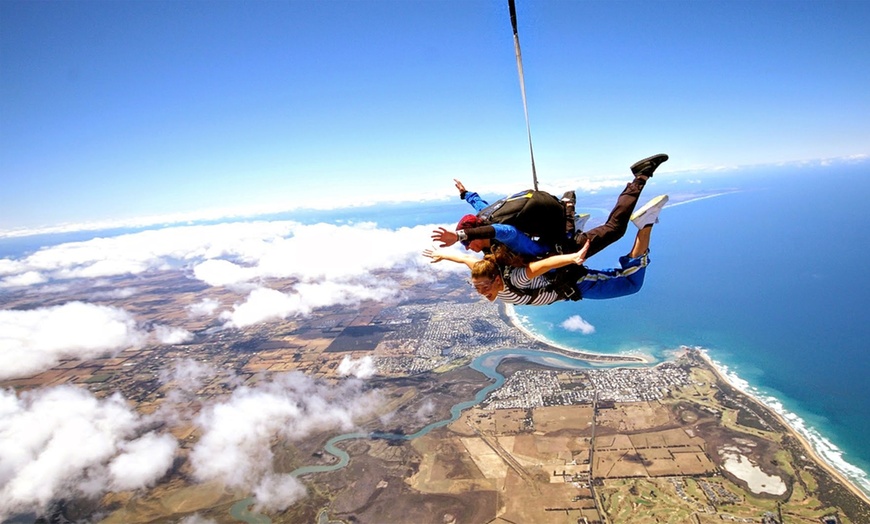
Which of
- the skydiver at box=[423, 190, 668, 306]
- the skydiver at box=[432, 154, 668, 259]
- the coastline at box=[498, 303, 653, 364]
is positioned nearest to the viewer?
the skydiver at box=[432, 154, 668, 259]

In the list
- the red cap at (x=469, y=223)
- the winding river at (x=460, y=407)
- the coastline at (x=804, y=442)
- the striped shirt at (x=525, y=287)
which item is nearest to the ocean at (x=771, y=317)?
the coastline at (x=804, y=442)

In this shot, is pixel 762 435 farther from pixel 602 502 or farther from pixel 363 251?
pixel 363 251

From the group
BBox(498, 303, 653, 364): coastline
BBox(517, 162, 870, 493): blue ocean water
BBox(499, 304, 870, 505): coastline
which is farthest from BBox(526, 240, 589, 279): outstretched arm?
BBox(498, 303, 653, 364): coastline

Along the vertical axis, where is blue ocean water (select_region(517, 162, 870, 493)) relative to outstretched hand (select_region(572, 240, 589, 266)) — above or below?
below

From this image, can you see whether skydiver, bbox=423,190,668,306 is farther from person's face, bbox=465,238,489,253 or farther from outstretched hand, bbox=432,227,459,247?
outstretched hand, bbox=432,227,459,247

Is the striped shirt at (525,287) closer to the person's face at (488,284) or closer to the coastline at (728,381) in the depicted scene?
the person's face at (488,284)

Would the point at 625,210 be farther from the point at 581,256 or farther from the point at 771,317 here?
the point at 771,317
